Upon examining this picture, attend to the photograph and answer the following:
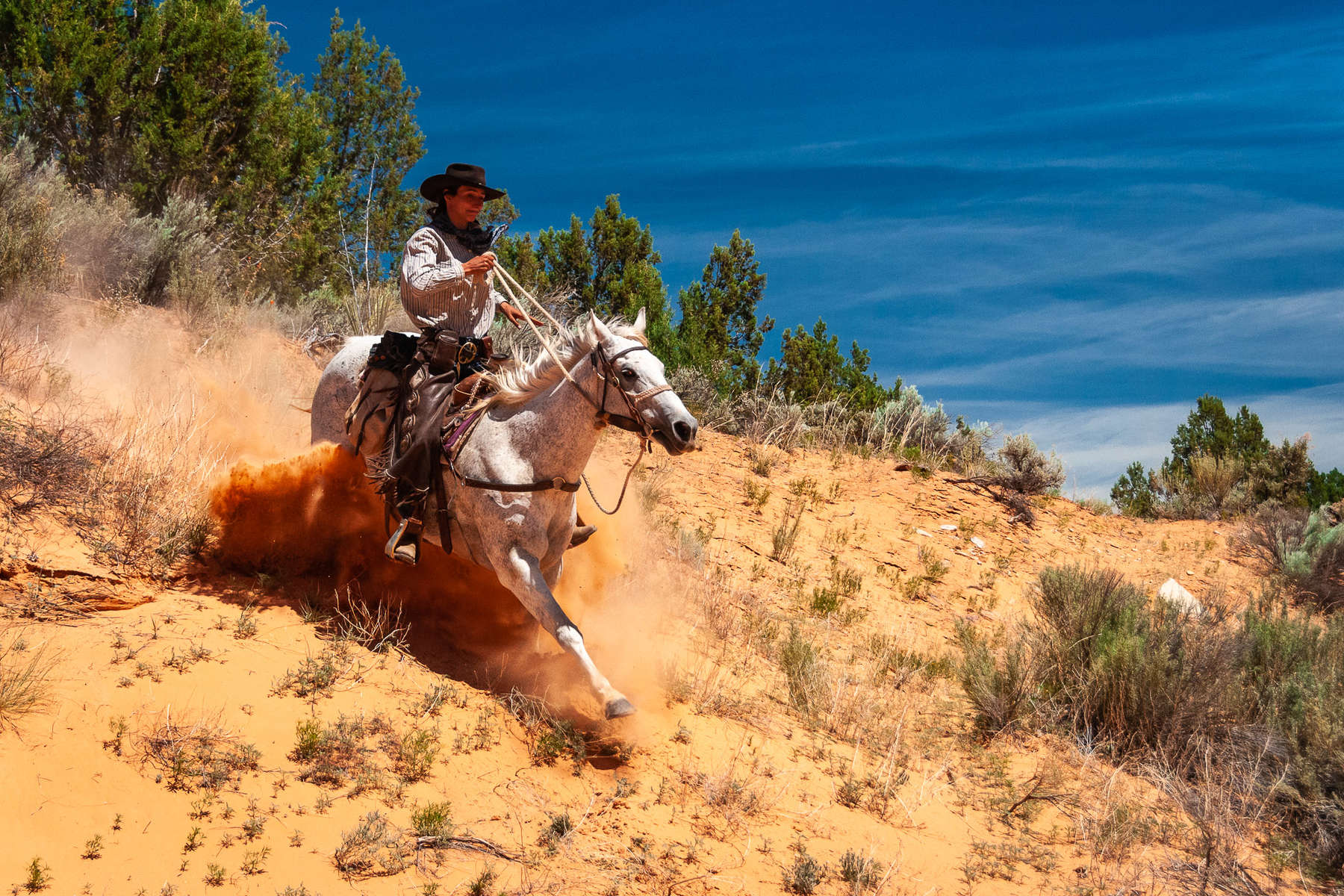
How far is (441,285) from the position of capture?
620 cm

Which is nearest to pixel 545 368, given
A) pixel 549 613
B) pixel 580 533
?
pixel 580 533

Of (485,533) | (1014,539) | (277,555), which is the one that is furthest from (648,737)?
(1014,539)

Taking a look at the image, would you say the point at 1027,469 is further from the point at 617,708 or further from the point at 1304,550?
the point at 617,708

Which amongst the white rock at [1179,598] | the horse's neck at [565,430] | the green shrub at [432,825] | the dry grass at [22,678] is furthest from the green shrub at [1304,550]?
the dry grass at [22,678]

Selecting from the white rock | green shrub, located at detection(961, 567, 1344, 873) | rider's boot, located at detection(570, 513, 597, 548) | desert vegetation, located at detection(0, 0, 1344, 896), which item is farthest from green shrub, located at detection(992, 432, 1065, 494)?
rider's boot, located at detection(570, 513, 597, 548)

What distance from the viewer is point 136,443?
24.0ft

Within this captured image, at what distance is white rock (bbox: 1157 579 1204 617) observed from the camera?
9734mm

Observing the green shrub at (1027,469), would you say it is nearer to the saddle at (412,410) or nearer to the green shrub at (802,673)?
the green shrub at (802,673)

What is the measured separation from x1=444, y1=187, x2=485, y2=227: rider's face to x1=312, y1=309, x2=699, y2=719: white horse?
1.21 metres

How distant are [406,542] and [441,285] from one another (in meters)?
1.68

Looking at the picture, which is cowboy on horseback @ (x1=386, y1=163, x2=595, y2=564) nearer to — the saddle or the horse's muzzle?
the saddle

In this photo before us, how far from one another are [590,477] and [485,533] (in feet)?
11.3

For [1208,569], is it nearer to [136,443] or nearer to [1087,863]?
[1087,863]

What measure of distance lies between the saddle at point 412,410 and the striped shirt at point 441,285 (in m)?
0.12
